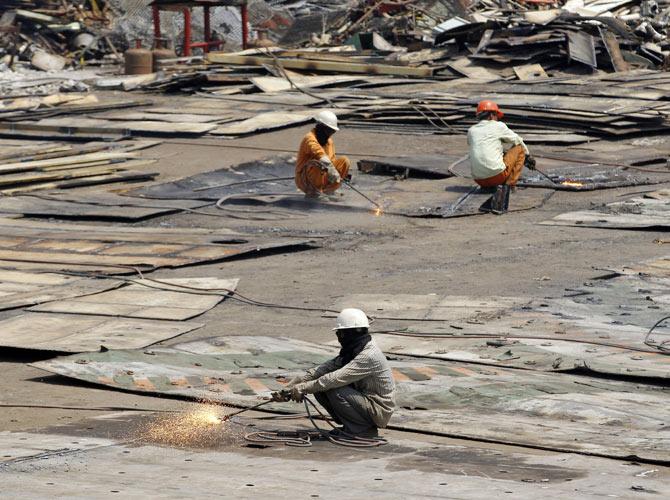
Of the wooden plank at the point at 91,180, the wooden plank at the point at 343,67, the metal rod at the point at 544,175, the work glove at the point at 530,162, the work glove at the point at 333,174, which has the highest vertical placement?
the work glove at the point at 530,162

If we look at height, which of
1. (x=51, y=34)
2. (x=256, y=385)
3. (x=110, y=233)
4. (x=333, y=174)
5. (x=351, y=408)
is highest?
(x=351, y=408)

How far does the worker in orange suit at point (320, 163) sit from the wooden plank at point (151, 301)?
13.4 ft

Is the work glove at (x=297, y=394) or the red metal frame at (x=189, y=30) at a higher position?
the work glove at (x=297, y=394)

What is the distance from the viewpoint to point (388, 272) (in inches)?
557

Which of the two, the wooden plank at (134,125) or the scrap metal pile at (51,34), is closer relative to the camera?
the wooden plank at (134,125)

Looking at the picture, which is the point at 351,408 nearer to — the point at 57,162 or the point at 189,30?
the point at 57,162

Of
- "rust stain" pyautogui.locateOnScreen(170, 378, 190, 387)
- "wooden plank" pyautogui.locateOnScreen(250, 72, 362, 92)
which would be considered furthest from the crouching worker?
"wooden plank" pyautogui.locateOnScreen(250, 72, 362, 92)

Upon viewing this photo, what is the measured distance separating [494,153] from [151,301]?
629cm

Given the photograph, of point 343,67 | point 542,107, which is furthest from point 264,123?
point 343,67

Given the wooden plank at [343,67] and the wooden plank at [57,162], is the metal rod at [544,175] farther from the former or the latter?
the wooden plank at [343,67]

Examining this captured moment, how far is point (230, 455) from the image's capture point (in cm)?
808

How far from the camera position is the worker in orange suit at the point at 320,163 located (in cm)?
1739

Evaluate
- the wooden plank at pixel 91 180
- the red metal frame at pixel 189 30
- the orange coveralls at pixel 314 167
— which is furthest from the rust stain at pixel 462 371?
the red metal frame at pixel 189 30

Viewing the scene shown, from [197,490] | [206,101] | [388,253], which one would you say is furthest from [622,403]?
[206,101]
